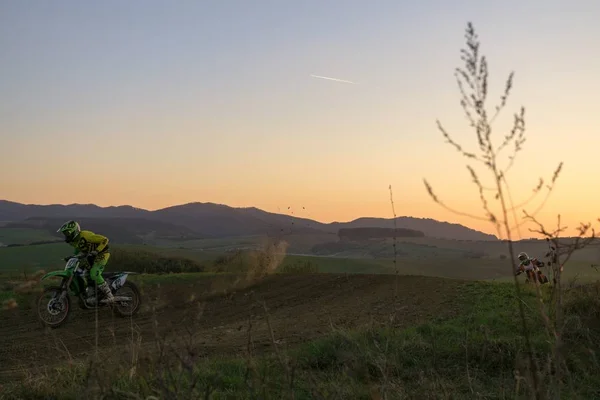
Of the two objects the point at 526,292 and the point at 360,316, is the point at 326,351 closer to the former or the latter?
the point at 360,316

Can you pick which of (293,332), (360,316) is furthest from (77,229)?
(360,316)

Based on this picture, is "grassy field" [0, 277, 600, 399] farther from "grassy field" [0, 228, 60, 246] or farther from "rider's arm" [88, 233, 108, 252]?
"grassy field" [0, 228, 60, 246]

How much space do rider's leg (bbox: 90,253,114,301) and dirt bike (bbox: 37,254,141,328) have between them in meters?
A: 0.15

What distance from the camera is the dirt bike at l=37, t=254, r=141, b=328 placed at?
1155 cm

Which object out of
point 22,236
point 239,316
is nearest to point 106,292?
point 239,316

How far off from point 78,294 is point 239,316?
3474mm

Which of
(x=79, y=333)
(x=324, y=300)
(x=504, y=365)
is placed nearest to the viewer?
(x=504, y=365)

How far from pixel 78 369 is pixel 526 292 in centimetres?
956

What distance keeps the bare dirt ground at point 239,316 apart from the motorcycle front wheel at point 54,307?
23 centimetres

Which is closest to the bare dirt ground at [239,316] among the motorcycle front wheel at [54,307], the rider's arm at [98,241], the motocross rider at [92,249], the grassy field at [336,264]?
the motorcycle front wheel at [54,307]

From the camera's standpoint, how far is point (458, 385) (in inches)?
236

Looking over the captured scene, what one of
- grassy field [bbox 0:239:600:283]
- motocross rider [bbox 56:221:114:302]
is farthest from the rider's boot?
grassy field [bbox 0:239:600:283]

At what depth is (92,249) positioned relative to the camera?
12000 mm

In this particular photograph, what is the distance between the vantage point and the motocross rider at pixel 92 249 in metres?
11.8
